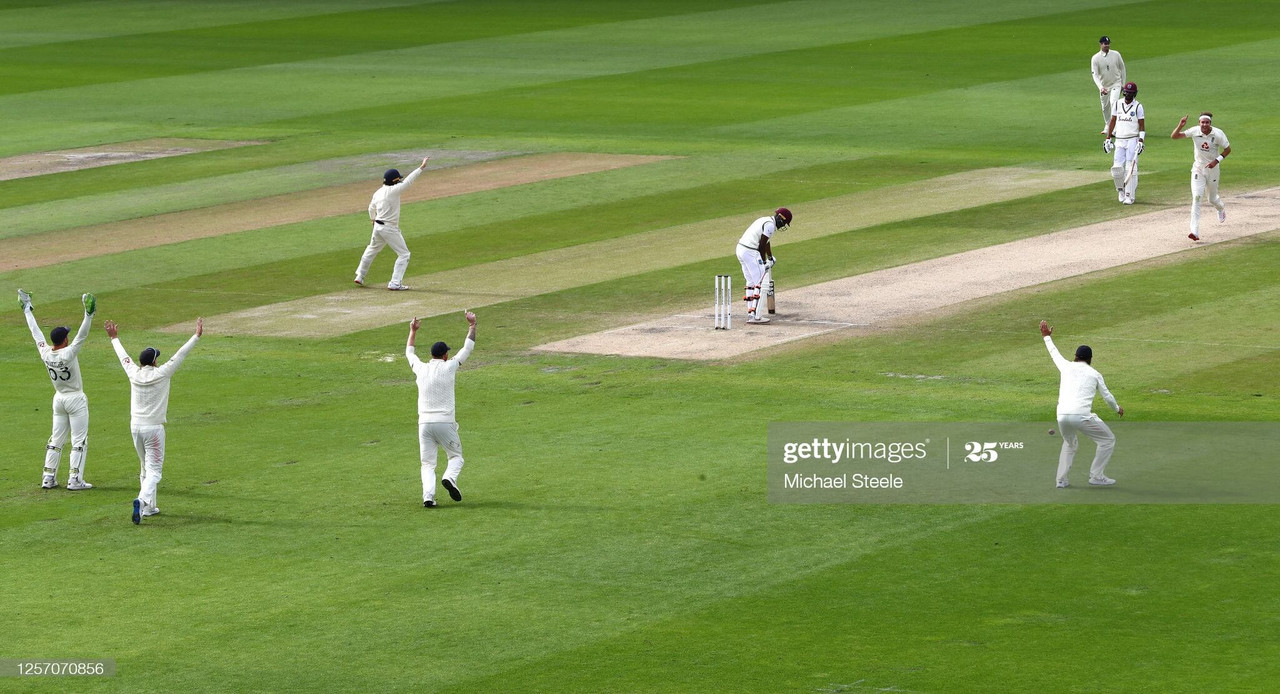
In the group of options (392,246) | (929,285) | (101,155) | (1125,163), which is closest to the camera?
(929,285)

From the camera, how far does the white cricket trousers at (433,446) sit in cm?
1866

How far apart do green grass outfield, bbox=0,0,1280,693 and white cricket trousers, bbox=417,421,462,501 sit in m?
0.29

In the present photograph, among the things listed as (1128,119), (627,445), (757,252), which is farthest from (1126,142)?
(627,445)

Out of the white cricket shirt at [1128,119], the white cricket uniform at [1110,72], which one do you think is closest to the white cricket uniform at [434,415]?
the white cricket shirt at [1128,119]

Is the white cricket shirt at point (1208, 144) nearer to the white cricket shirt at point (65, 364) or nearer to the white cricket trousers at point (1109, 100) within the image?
the white cricket trousers at point (1109, 100)

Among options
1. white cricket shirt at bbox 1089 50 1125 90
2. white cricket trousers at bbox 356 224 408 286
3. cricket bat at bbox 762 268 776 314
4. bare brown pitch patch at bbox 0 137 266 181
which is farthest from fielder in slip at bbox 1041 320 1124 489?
bare brown pitch patch at bbox 0 137 266 181

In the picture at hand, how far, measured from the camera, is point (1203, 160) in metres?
30.5

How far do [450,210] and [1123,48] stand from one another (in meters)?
26.0

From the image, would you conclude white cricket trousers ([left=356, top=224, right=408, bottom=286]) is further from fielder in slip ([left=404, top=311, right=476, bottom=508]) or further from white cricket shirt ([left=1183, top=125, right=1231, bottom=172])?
white cricket shirt ([left=1183, top=125, right=1231, bottom=172])

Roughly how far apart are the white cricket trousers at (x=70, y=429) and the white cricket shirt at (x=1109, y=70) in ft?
89.1

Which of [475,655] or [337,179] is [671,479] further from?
[337,179]

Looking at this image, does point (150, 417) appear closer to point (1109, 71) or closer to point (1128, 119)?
point (1128, 119)

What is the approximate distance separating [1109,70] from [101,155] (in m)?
22.6

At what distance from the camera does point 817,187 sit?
3741 centimetres
